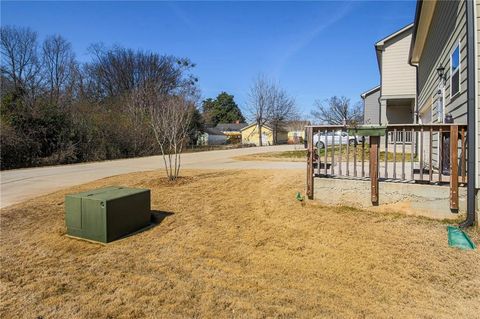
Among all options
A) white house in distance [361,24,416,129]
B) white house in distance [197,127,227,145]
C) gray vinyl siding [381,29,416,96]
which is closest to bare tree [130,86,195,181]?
white house in distance [361,24,416,129]

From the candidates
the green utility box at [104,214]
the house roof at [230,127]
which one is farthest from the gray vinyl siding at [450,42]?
the house roof at [230,127]

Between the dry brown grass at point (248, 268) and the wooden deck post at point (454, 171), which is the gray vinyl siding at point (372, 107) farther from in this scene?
the dry brown grass at point (248, 268)

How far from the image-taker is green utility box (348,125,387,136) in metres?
4.95

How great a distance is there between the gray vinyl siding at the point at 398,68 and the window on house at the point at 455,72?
1004cm

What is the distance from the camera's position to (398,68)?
15.3 m

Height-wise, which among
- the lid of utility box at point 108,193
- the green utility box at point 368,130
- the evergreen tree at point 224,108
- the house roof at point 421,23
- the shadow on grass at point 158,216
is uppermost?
the evergreen tree at point 224,108

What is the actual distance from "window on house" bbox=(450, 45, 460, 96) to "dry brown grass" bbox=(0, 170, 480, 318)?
251 cm

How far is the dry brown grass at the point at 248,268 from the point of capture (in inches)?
104

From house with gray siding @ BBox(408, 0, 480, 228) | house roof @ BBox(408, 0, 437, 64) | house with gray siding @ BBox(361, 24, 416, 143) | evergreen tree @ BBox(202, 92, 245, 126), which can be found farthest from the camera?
evergreen tree @ BBox(202, 92, 245, 126)

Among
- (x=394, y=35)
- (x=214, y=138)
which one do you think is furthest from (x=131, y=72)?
(x=394, y=35)

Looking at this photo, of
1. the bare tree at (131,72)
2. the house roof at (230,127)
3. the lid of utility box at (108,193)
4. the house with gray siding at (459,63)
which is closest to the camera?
the house with gray siding at (459,63)

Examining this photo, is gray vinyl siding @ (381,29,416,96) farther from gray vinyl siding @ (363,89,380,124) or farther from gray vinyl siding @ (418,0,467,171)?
gray vinyl siding @ (418,0,467,171)

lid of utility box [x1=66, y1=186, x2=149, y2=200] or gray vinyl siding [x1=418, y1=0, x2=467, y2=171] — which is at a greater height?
gray vinyl siding [x1=418, y1=0, x2=467, y2=171]

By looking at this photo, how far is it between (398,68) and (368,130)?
12.2m
